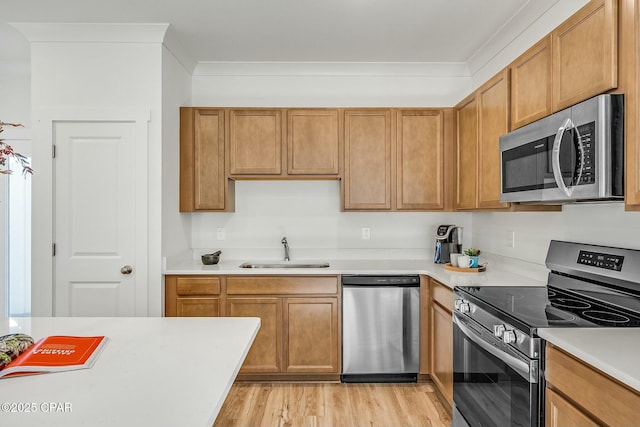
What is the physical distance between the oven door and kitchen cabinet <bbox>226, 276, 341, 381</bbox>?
3.35 feet

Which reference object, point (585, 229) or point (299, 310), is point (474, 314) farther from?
point (299, 310)

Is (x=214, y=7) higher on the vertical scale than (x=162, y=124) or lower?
higher

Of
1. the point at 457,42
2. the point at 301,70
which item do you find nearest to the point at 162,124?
the point at 301,70

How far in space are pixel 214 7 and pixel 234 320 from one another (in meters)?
2.02

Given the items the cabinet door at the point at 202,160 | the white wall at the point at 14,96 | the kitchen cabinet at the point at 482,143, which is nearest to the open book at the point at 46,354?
the cabinet door at the point at 202,160

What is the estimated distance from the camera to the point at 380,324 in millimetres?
3057

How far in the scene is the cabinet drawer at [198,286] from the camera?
304cm

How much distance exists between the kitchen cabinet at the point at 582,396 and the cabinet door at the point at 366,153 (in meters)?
2.08

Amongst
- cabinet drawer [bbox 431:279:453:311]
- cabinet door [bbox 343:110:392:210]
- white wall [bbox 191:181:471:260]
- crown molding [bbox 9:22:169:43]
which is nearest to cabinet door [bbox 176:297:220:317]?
white wall [bbox 191:181:471:260]

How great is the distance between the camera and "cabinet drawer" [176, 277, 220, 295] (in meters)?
3.04

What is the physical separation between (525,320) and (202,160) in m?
2.63

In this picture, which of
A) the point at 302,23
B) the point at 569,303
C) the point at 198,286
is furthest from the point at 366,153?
the point at 569,303

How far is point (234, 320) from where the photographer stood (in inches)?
66.6

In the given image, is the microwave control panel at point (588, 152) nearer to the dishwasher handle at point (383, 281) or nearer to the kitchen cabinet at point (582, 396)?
the kitchen cabinet at point (582, 396)
